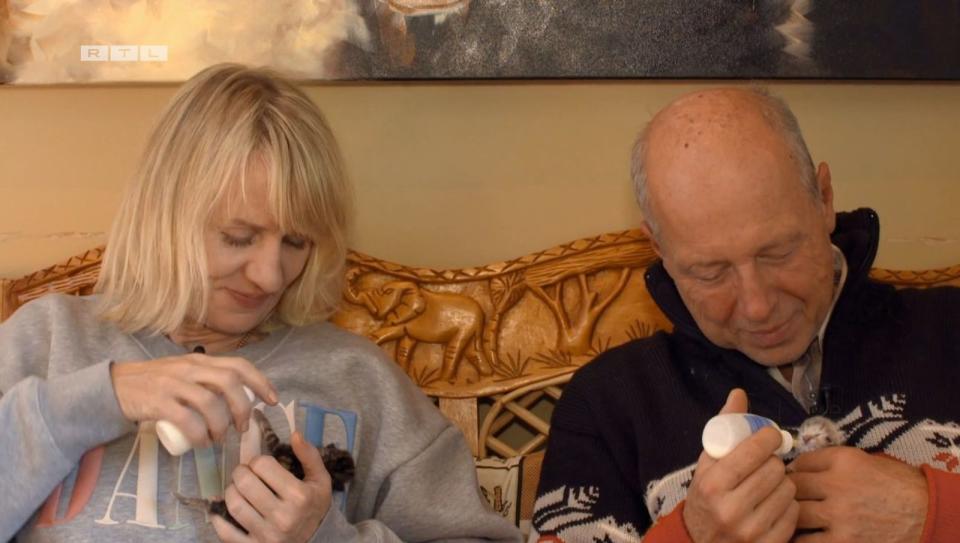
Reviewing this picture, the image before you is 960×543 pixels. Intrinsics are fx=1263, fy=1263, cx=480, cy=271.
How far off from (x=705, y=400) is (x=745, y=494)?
1.26 feet

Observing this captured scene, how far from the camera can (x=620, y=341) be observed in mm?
2080

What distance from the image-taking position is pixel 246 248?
1.75 m

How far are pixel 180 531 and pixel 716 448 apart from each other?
731mm

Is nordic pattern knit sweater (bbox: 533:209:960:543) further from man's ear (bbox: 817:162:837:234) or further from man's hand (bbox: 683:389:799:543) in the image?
man's hand (bbox: 683:389:799:543)

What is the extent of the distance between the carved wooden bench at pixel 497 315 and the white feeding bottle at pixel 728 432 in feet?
2.11

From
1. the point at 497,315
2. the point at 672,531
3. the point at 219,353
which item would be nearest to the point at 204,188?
the point at 219,353

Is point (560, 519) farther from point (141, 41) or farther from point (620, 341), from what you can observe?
point (141, 41)

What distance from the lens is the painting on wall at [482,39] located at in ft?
7.03

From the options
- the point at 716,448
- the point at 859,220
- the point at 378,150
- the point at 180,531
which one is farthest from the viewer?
the point at 378,150

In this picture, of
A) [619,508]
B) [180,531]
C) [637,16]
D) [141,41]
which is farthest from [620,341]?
[141,41]

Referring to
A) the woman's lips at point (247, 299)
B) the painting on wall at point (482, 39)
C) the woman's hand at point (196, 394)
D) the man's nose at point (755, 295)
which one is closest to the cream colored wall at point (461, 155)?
the painting on wall at point (482, 39)

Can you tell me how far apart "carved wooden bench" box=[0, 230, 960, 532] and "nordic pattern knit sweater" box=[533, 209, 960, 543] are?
0.21 m

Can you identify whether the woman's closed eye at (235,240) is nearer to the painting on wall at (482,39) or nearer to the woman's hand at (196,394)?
the woman's hand at (196,394)

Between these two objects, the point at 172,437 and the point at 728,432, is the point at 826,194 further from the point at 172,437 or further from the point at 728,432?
the point at 172,437
